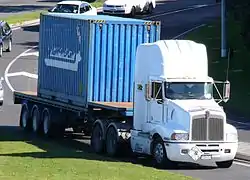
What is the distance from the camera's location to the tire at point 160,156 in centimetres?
2136

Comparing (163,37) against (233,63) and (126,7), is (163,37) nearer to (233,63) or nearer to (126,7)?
(126,7)

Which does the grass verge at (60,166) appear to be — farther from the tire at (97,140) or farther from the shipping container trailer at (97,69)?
the shipping container trailer at (97,69)

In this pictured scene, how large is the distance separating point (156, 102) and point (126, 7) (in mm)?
36744

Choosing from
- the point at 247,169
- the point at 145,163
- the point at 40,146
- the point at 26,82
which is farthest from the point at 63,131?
the point at 26,82

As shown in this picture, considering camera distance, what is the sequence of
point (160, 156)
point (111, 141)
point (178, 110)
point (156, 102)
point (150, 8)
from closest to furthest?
1. point (178, 110)
2. point (160, 156)
3. point (156, 102)
4. point (111, 141)
5. point (150, 8)

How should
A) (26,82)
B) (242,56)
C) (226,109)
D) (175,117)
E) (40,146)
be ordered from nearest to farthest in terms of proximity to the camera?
(175,117)
(40,146)
(226,109)
(26,82)
(242,56)

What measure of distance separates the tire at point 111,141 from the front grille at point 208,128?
3.00 meters

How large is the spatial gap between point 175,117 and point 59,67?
23.5 ft

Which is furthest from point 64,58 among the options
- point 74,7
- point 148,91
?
point 74,7

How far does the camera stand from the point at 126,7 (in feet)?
192

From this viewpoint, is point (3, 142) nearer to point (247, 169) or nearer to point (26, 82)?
point (247, 169)

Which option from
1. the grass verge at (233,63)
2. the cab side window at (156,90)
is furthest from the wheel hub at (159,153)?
the grass verge at (233,63)

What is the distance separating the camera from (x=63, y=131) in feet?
91.7

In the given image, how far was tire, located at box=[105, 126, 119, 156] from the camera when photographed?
23.5m
